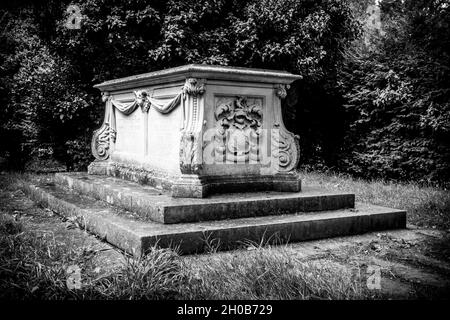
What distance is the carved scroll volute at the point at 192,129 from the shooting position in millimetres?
4645

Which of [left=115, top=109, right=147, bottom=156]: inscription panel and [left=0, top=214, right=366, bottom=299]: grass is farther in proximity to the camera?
[left=115, top=109, right=147, bottom=156]: inscription panel

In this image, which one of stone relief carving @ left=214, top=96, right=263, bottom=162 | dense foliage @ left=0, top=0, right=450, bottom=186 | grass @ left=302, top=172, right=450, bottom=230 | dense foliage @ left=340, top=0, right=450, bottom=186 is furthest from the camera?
dense foliage @ left=0, top=0, right=450, bottom=186

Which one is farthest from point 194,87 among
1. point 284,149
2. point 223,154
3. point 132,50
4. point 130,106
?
point 132,50

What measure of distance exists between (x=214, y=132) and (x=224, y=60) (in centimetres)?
560

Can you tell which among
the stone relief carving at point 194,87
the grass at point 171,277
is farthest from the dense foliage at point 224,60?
the grass at point 171,277

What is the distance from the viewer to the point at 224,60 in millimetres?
10078

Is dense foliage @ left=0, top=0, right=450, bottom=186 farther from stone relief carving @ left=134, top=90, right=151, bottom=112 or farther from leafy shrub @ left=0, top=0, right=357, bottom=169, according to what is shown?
stone relief carving @ left=134, top=90, right=151, bottom=112

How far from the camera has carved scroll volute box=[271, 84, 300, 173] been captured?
5.25m

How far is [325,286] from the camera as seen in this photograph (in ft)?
8.69

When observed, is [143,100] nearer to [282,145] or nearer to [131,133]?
[131,133]

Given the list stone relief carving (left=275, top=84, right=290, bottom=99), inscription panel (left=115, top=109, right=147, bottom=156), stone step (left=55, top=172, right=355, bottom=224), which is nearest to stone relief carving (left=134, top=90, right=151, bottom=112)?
inscription panel (left=115, top=109, right=147, bottom=156)

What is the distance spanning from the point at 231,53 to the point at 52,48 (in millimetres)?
4454

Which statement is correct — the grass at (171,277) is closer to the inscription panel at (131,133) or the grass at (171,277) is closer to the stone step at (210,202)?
the stone step at (210,202)
